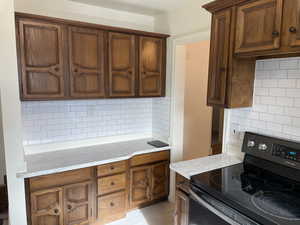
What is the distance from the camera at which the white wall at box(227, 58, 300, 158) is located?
5.28 feet

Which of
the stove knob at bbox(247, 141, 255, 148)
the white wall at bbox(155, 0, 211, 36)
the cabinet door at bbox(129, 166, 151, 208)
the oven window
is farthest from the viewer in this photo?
the cabinet door at bbox(129, 166, 151, 208)

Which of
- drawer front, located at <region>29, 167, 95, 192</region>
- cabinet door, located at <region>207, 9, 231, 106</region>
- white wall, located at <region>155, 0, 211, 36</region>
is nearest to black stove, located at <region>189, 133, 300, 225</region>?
cabinet door, located at <region>207, 9, 231, 106</region>

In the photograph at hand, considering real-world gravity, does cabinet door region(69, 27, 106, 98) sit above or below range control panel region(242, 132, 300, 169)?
above

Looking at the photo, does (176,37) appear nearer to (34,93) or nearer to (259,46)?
(259,46)

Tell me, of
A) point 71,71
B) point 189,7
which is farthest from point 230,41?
point 71,71

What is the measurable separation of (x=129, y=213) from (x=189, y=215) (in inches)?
50.3

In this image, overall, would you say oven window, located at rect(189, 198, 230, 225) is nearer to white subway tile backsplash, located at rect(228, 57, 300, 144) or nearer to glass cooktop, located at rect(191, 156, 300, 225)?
glass cooktop, located at rect(191, 156, 300, 225)

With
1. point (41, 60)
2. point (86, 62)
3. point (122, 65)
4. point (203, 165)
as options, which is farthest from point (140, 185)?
point (41, 60)

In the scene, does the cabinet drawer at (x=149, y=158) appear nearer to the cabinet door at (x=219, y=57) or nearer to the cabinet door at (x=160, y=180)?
the cabinet door at (x=160, y=180)

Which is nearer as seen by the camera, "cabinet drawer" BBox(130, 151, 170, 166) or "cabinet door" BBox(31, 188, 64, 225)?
"cabinet door" BBox(31, 188, 64, 225)

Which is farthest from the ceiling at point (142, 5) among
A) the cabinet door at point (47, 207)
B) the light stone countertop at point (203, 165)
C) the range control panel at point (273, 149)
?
the cabinet door at point (47, 207)

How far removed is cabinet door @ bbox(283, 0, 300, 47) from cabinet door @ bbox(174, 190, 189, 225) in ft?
4.35

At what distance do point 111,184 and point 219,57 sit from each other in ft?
5.85

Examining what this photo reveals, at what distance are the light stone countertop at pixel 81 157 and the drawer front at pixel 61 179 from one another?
0.06 meters
